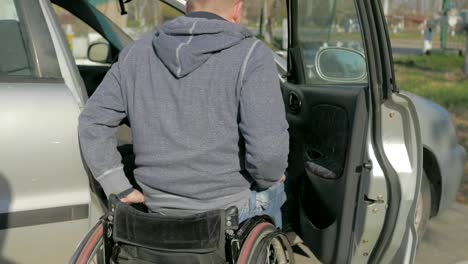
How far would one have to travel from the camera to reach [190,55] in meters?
2.04

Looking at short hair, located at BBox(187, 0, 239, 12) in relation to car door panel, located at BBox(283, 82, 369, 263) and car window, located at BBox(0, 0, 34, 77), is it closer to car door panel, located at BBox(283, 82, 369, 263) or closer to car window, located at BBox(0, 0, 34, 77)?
car door panel, located at BBox(283, 82, 369, 263)

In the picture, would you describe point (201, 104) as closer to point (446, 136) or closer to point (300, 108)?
point (300, 108)

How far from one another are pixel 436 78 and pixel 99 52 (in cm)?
1038

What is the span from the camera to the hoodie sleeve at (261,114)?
2.03 meters

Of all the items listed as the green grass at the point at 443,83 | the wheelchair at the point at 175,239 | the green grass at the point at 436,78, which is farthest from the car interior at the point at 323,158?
the green grass at the point at 436,78

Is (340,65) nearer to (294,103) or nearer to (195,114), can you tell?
(294,103)

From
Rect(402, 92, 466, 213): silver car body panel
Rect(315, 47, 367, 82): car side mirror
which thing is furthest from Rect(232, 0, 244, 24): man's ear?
Rect(402, 92, 466, 213): silver car body panel

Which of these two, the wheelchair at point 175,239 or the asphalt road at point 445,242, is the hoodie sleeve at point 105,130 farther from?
the asphalt road at point 445,242

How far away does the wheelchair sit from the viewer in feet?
6.68

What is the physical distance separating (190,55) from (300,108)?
4.43 feet

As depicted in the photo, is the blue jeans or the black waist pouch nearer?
the black waist pouch

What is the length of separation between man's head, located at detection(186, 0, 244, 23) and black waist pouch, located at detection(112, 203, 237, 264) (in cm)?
68

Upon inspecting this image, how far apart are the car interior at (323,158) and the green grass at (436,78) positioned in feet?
22.2

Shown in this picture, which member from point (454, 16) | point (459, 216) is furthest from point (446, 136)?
point (454, 16)
